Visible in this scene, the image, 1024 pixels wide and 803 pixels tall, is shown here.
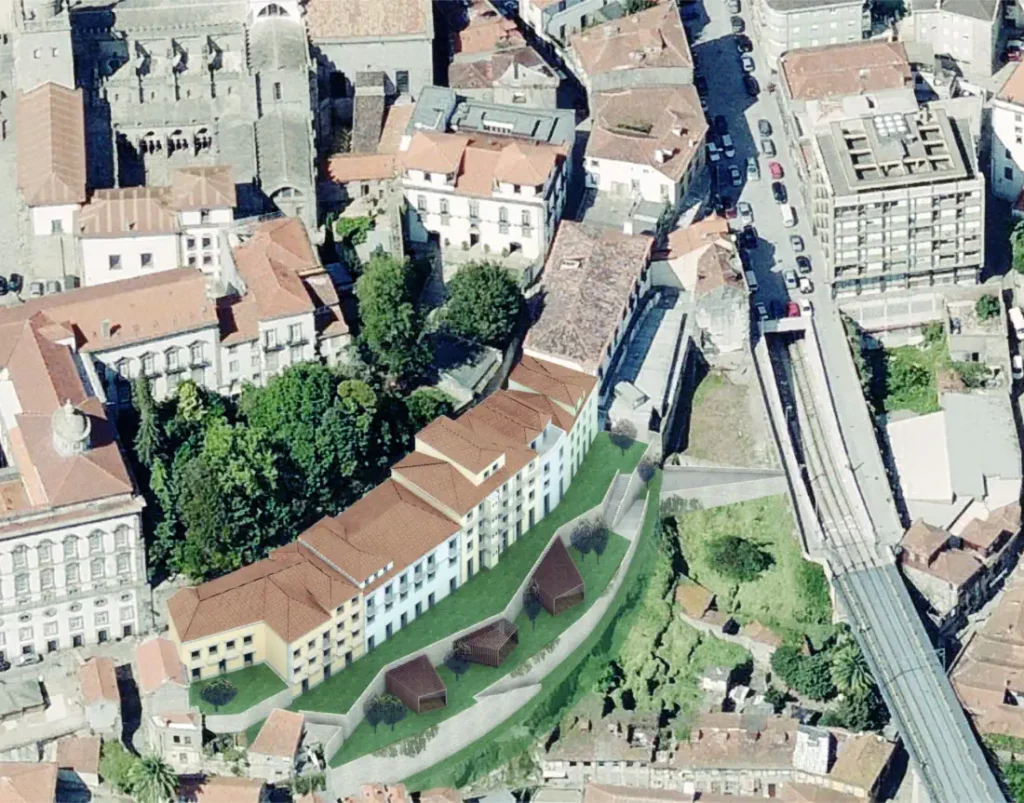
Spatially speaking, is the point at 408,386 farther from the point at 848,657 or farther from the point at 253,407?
the point at 848,657

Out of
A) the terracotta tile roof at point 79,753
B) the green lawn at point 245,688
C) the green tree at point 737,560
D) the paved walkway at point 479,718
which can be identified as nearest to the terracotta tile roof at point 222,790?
the green lawn at point 245,688

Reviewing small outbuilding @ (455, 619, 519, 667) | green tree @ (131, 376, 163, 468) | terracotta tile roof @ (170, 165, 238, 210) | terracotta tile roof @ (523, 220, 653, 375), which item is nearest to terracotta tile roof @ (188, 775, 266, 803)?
small outbuilding @ (455, 619, 519, 667)

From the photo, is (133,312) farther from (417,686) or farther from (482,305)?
(417,686)

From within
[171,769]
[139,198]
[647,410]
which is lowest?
[171,769]

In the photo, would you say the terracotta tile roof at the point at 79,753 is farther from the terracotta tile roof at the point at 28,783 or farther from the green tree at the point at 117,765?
the terracotta tile roof at the point at 28,783

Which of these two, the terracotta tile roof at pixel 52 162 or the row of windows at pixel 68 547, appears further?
the terracotta tile roof at pixel 52 162

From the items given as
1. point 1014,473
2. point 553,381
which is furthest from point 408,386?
point 1014,473

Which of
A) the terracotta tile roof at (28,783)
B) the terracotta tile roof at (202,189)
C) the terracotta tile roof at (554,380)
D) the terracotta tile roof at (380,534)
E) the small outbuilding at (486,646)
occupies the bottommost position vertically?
the terracotta tile roof at (28,783)
